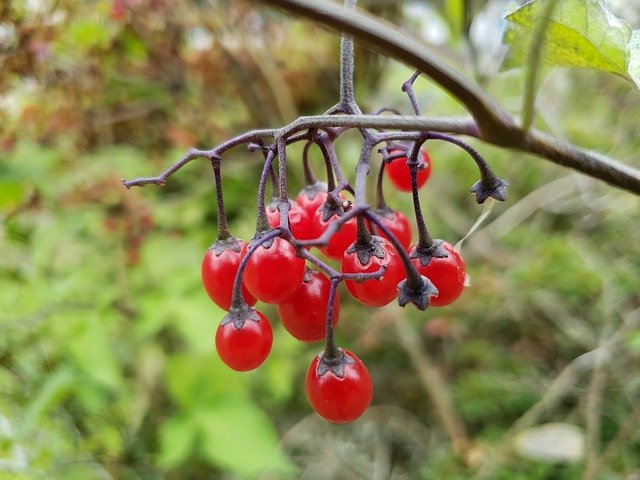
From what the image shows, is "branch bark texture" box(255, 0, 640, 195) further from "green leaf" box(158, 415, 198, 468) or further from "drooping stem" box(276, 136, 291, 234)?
"green leaf" box(158, 415, 198, 468)

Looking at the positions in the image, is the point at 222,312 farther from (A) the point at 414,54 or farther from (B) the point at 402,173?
(A) the point at 414,54

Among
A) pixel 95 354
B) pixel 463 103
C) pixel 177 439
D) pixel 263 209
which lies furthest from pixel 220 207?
pixel 177 439

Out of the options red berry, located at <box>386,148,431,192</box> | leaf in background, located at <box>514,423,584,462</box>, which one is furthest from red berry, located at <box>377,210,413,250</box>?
leaf in background, located at <box>514,423,584,462</box>

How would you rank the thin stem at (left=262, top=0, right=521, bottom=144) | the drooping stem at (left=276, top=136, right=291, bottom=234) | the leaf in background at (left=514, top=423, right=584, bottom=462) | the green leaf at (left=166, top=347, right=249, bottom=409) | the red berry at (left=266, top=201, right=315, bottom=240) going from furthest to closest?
the green leaf at (left=166, top=347, right=249, bottom=409) → the leaf in background at (left=514, top=423, right=584, bottom=462) → the red berry at (left=266, top=201, right=315, bottom=240) → the drooping stem at (left=276, top=136, right=291, bottom=234) → the thin stem at (left=262, top=0, right=521, bottom=144)

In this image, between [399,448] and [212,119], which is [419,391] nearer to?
[399,448]

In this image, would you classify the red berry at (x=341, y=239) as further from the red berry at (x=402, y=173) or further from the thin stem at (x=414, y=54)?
the thin stem at (x=414, y=54)

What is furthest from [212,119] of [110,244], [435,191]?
[435,191]
